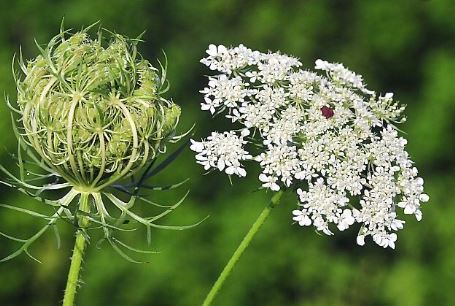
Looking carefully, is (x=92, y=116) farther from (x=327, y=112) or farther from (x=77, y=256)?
(x=327, y=112)

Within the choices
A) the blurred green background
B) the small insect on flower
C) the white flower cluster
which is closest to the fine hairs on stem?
the white flower cluster

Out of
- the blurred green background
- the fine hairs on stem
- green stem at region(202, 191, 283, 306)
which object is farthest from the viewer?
the blurred green background

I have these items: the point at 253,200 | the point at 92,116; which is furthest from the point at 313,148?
the point at 253,200

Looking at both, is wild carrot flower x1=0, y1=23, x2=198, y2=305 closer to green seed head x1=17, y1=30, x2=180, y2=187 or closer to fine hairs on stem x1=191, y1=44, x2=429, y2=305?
green seed head x1=17, y1=30, x2=180, y2=187

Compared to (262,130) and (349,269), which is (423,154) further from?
(262,130)

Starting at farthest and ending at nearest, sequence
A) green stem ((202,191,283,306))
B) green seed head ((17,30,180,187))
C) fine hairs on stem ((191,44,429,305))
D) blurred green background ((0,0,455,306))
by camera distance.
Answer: blurred green background ((0,0,455,306))
fine hairs on stem ((191,44,429,305))
green stem ((202,191,283,306))
green seed head ((17,30,180,187))

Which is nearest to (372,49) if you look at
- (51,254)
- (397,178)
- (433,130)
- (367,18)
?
(367,18)

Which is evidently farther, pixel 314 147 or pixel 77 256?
pixel 314 147
